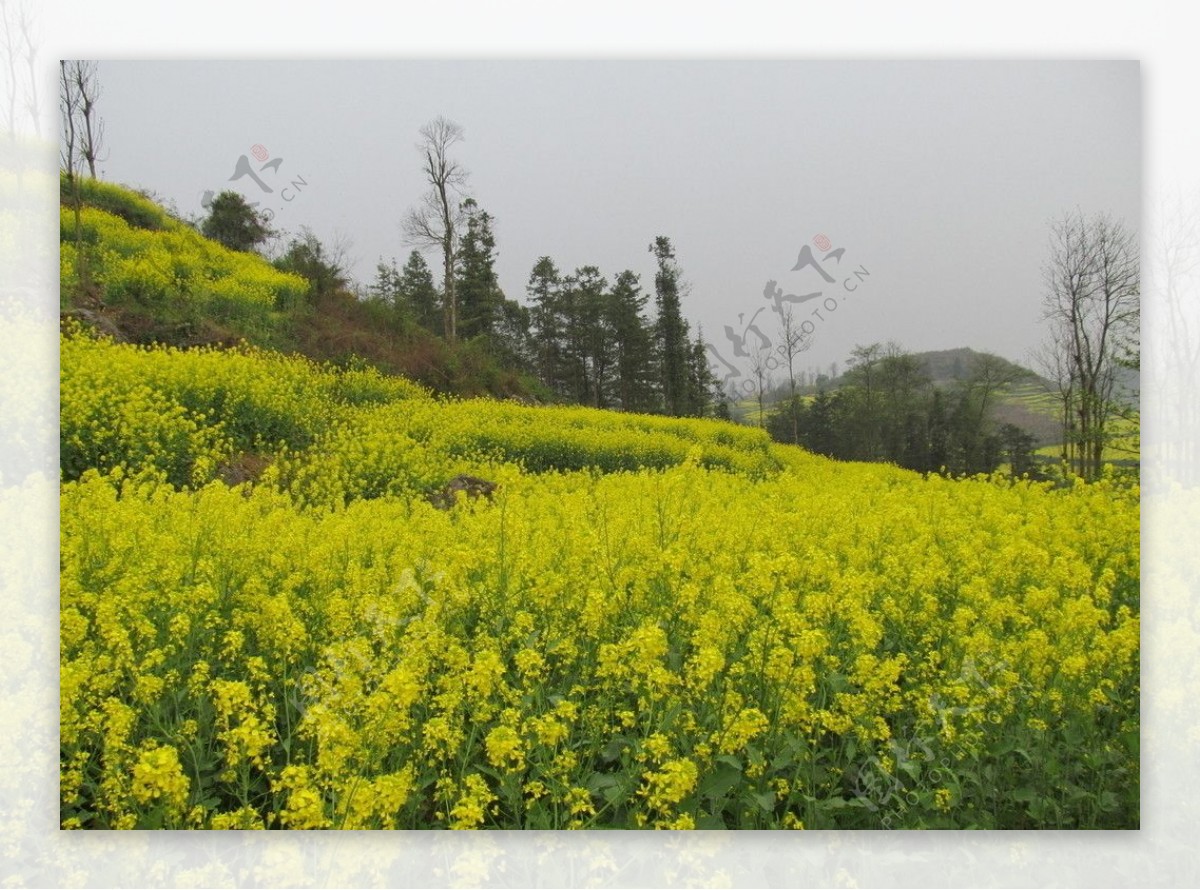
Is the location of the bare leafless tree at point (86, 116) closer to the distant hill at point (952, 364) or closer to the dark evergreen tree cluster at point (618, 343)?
the dark evergreen tree cluster at point (618, 343)

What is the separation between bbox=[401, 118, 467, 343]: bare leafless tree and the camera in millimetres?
3527

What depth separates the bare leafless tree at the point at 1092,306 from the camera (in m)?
3.46

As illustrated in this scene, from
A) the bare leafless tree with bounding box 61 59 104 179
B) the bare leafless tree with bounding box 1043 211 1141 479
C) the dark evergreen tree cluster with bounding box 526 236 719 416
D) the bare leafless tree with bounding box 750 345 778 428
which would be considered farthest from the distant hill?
the bare leafless tree with bounding box 61 59 104 179

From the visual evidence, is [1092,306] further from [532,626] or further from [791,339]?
[532,626]

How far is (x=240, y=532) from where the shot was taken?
10.9 ft

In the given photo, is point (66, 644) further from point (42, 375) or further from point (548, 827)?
point (548, 827)

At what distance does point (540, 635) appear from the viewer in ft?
9.39

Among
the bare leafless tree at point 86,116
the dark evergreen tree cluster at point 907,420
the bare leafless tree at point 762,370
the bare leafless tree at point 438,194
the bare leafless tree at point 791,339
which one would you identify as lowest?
the dark evergreen tree cluster at point 907,420

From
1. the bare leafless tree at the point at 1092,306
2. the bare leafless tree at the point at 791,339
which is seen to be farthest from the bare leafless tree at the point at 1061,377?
the bare leafless tree at the point at 791,339

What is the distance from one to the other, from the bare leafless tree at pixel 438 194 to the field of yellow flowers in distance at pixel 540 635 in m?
0.65

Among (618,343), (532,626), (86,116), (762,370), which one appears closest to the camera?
(532,626)

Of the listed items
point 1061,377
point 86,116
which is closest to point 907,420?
point 1061,377

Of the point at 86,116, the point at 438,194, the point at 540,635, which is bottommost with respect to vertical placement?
the point at 540,635

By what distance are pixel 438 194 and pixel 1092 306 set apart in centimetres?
263
